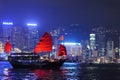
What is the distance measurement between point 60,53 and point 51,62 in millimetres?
9890

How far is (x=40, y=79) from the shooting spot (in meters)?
97.3

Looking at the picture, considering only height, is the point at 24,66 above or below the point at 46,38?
below

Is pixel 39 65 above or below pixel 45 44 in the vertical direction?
below

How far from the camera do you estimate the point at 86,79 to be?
340ft

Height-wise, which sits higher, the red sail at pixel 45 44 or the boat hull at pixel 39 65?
the red sail at pixel 45 44

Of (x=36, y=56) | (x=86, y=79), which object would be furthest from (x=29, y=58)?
(x=86, y=79)

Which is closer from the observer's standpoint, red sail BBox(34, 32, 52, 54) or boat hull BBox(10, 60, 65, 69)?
boat hull BBox(10, 60, 65, 69)

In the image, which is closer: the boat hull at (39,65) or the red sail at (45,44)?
the boat hull at (39,65)

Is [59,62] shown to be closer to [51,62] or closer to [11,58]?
[51,62]

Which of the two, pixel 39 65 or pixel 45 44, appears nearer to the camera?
pixel 39 65

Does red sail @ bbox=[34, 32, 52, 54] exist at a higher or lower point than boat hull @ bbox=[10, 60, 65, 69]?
higher

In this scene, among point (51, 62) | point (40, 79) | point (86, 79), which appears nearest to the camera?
point (40, 79)

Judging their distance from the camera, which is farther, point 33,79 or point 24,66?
point 24,66

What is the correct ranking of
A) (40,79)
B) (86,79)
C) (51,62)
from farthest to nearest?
(51,62) → (86,79) → (40,79)
